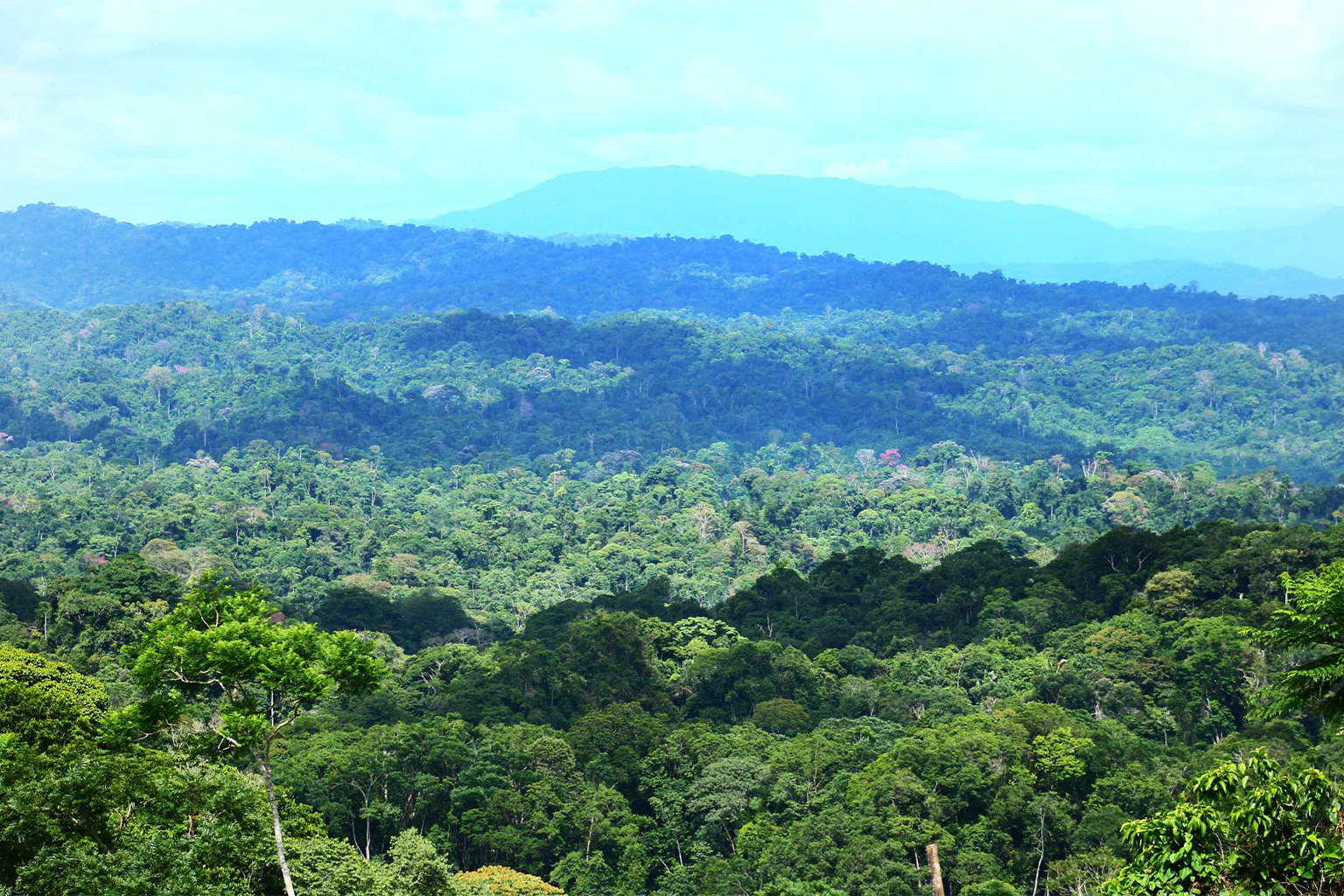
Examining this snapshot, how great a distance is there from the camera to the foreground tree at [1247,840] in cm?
911

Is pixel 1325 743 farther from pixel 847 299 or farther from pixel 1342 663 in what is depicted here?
pixel 847 299

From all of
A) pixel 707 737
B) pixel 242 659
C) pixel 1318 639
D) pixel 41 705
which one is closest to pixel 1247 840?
pixel 1318 639

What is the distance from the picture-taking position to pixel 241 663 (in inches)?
503

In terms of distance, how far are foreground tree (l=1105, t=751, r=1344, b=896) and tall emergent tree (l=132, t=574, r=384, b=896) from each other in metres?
8.50

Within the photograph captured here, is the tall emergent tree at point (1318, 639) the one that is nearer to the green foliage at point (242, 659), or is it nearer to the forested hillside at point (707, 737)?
the forested hillside at point (707, 737)

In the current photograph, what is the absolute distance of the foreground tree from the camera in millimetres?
9109

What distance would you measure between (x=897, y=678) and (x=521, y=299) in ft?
507

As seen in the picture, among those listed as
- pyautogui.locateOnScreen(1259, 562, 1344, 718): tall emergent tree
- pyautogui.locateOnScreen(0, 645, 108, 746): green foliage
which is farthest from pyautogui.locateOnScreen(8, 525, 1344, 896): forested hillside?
pyautogui.locateOnScreen(1259, 562, 1344, 718): tall emergent tree

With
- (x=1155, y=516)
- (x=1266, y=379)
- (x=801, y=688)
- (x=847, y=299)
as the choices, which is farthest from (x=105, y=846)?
(x=847, y=299)

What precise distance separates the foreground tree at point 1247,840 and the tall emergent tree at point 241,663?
8503 mm

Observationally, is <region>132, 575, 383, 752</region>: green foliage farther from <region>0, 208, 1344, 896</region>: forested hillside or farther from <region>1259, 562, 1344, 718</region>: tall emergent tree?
<region>1259, 562, 1344, 718</region>: tall emergent tree

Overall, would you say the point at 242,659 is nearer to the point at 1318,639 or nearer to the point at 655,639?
the point at 1318,639

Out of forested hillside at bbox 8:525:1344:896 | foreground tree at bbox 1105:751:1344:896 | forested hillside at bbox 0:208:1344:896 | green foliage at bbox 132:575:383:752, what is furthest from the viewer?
forested hillside at bbox 8:525:1344:896

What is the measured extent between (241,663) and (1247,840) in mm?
10022
